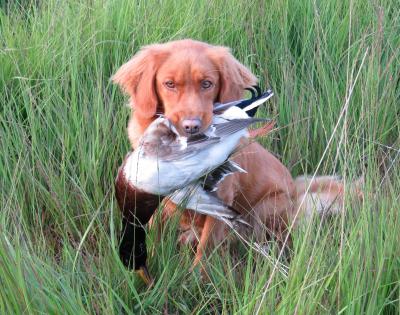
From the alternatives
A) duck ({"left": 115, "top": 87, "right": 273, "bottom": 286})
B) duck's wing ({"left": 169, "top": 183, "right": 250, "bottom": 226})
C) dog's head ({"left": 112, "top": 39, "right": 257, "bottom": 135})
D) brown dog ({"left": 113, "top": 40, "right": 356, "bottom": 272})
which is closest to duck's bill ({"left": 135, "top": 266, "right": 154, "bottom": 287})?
duck ({"left": 115, "top": 87, "right": 273, "bottom": 286})

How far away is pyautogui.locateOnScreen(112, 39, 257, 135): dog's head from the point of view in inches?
121

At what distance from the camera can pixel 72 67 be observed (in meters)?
3.45

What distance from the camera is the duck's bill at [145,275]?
7.84 ft

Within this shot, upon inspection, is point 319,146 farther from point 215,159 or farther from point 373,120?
point 215,159

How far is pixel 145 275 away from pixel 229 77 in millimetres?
1119

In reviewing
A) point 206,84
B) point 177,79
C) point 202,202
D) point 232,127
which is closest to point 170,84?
point 177,79

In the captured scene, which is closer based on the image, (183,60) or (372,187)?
(372,187)

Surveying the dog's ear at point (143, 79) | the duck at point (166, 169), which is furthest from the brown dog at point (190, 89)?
the duck at point (166, 169)

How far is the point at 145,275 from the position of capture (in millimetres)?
2412

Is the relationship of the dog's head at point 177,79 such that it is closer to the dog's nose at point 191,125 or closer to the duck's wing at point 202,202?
the dog's nose at point 191,125

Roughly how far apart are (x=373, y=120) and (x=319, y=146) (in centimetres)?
33

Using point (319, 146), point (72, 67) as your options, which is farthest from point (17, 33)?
point (319, 146)

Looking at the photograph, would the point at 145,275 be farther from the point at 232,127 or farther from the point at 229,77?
the point at 229,77

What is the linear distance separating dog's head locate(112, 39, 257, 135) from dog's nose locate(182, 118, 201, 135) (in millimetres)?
220
